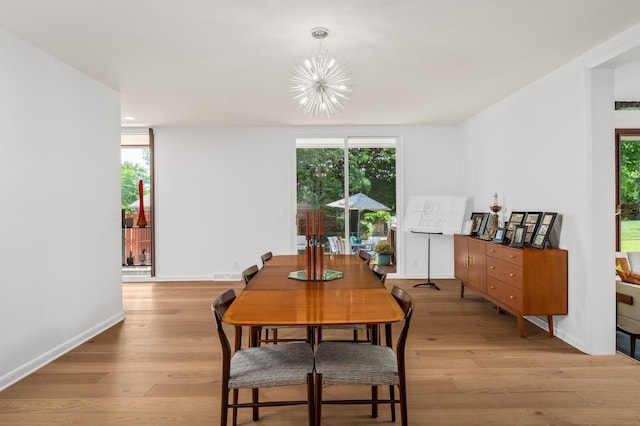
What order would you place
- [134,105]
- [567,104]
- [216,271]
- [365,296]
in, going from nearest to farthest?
[365,296], [567,104], [134,105], [216,271]

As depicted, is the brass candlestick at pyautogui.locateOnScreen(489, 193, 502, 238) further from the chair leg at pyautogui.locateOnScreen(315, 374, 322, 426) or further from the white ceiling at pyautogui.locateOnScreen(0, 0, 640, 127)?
the chair leg at pyautogui.locateOnScreen(315, 374, 322, 426)

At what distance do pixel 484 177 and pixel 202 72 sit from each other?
13.2ft

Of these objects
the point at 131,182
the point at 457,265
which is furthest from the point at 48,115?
the point at 457,265

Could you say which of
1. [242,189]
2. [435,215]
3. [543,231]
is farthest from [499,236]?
[242,189]

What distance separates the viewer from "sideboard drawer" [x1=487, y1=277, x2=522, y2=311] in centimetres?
390

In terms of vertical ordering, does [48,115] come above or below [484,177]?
above

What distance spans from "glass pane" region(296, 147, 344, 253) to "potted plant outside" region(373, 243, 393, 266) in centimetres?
66

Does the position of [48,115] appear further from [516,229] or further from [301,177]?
[516,229]

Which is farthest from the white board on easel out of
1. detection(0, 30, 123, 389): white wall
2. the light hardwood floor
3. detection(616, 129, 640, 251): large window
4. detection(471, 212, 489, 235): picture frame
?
detection(0, 30, 123, 389): white wall

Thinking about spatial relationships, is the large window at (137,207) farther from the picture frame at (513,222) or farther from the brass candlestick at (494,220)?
the picture frame at (513,222)

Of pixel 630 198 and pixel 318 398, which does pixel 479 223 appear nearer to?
pixel 630 198

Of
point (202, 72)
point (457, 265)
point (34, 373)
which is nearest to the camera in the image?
point (34, 373)

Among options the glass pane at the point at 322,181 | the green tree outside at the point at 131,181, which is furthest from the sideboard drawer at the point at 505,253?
the green tree outside at the point at 131,181

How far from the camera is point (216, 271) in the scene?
7.00 m
